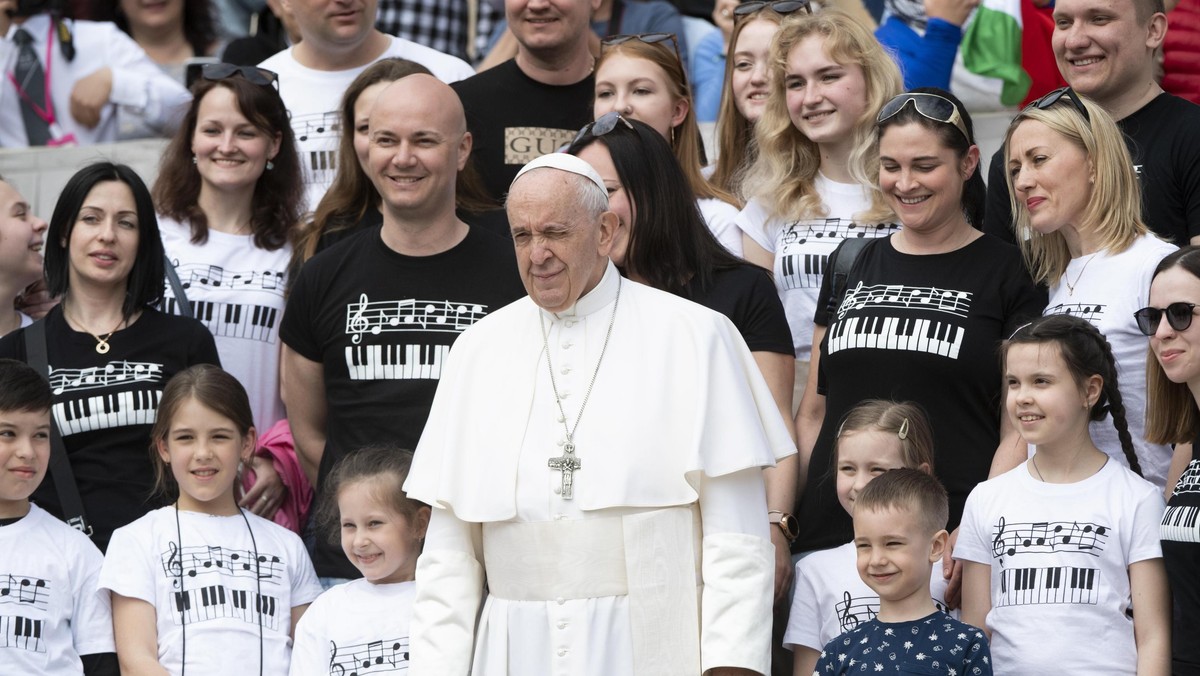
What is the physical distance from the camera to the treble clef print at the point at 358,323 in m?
6.20

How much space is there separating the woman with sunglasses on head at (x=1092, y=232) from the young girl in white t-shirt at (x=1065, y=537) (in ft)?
0.61

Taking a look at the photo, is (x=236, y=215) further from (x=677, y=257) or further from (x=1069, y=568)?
(x=1069, y=568)

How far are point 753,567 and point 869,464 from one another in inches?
36.6

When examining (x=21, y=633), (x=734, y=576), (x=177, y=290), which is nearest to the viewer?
(x=734, y=576)

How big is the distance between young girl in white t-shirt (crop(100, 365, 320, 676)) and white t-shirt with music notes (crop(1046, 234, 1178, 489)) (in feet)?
8.93

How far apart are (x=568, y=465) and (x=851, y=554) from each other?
1.25m

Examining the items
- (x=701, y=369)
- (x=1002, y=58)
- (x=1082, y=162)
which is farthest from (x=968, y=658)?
(x=1002, y=58)

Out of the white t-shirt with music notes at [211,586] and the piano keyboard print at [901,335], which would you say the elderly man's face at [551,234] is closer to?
the piano keyboard print at [901,335]

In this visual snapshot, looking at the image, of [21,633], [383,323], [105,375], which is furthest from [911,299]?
[21,633]

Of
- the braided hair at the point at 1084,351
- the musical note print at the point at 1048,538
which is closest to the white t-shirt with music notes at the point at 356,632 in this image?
the musical note print at the point at 1048,538

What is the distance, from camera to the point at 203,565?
607 cm

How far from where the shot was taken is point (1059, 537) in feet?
17.3

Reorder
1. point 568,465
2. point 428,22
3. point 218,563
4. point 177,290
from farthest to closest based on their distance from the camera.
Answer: point 428,22 < point 177,290 < point 218,563 < point 568,465

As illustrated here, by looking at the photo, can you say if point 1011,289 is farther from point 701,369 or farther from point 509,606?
point 509,606
